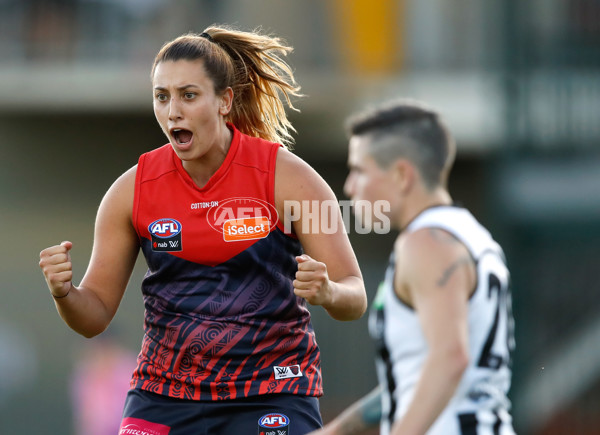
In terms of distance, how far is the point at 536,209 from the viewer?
8.63 m

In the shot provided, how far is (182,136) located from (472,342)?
5.84 ft

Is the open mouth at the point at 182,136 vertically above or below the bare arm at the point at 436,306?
above

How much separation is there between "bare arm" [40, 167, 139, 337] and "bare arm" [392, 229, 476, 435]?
5.48ft

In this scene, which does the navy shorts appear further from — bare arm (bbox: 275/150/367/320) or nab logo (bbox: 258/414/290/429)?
bare arm (bbox: 275/150/367/320)

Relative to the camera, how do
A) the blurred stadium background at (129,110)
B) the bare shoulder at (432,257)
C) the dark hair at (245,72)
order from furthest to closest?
1. the blurred stadium background at (129,110)
2. the dark hair at (245,72)
3. the bare shoulder at (432,257)

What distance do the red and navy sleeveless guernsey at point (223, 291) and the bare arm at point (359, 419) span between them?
26.6 inches

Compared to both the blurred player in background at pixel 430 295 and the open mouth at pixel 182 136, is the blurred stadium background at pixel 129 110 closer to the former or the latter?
the open mouth at pixel 182 136

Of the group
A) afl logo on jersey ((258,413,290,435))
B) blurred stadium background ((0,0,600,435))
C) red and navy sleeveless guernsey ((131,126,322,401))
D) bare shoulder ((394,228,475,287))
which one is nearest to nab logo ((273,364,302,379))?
red and navy sleeveless guernsey ((131,126,322,401))

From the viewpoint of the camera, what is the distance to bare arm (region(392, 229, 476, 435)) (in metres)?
3.01

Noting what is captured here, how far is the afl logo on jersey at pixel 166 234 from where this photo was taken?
14.3 ft

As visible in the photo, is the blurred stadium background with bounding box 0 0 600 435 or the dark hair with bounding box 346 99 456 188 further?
the blurred stadium background with bounding box 0 0 600 435

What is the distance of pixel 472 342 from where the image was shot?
318cm

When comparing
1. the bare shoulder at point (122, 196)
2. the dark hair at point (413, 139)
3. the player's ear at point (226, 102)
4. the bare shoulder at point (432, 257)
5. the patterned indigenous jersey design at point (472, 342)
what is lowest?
the patterned indigenous jersey design at point (472, 342)

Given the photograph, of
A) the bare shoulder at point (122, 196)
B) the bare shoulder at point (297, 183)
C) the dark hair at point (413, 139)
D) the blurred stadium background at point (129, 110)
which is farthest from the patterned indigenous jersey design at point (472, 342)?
the blurred stadium background at point (129, 110)
